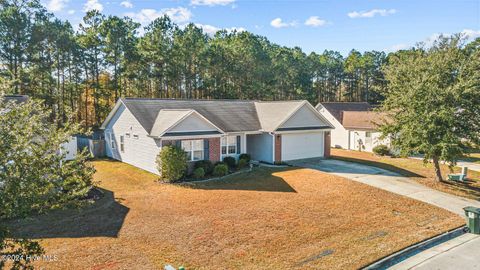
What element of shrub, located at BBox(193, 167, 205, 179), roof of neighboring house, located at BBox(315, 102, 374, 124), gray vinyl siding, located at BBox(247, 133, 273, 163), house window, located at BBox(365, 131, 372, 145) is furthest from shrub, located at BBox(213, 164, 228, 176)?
roof of neighboring house, located at BBox(315, 102, 374, 124)

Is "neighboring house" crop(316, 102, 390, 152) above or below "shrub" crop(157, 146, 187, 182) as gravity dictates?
above

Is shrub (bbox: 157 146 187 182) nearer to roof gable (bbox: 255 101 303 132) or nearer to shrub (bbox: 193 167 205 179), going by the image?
shrub (bbox: 193 167 205 179)

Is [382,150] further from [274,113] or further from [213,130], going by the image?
[213,130]

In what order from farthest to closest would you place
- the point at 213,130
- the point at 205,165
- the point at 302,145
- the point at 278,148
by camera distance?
the point at 302,145 → the point at 278,148 → the point at 213,130 → the point at 205,165

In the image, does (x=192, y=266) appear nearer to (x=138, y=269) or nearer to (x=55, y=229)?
(x=138, y=269)

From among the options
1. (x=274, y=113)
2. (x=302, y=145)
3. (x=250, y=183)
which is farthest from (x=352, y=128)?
(x=250, y=183)

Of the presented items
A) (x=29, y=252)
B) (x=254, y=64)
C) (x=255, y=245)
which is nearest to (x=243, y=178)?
(x=255, y=245)
